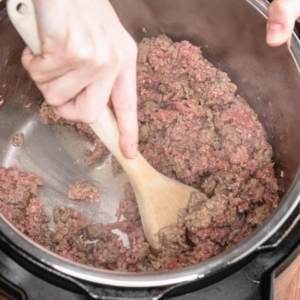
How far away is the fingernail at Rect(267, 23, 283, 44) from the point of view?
3.93 feet

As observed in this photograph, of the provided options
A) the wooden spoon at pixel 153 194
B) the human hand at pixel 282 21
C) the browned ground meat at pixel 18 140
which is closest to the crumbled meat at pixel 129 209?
the wooden spoon at pixel 153 194

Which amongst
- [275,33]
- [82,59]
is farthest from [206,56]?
[82,59]

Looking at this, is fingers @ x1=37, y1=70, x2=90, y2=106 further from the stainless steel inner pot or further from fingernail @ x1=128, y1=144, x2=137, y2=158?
the stainless steel inner pot

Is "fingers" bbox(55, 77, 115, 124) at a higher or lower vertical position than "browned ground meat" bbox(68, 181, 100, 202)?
higher

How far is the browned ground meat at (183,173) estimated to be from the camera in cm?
129

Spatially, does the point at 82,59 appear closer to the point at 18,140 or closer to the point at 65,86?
the point at 65,86

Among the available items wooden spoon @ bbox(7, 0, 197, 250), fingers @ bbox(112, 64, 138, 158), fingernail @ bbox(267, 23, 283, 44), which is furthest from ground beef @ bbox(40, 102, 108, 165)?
fingernail @ bbox(267, 23, 283, 44)

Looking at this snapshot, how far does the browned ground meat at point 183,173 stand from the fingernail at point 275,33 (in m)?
Result: 0.34

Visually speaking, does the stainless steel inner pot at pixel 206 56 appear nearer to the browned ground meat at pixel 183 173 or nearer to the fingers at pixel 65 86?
the browned ground meat at pixel 183 173

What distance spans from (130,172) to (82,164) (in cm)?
36

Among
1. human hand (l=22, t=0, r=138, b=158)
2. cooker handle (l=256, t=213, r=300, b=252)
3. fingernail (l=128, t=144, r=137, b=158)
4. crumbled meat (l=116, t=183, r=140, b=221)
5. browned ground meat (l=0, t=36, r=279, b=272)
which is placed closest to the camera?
human hand (l=22, t=0, r=138, b=158)

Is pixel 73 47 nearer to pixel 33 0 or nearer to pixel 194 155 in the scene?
pixel 33 0

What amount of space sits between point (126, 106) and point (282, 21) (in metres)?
0.48

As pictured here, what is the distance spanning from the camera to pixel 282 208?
1.04 meters
